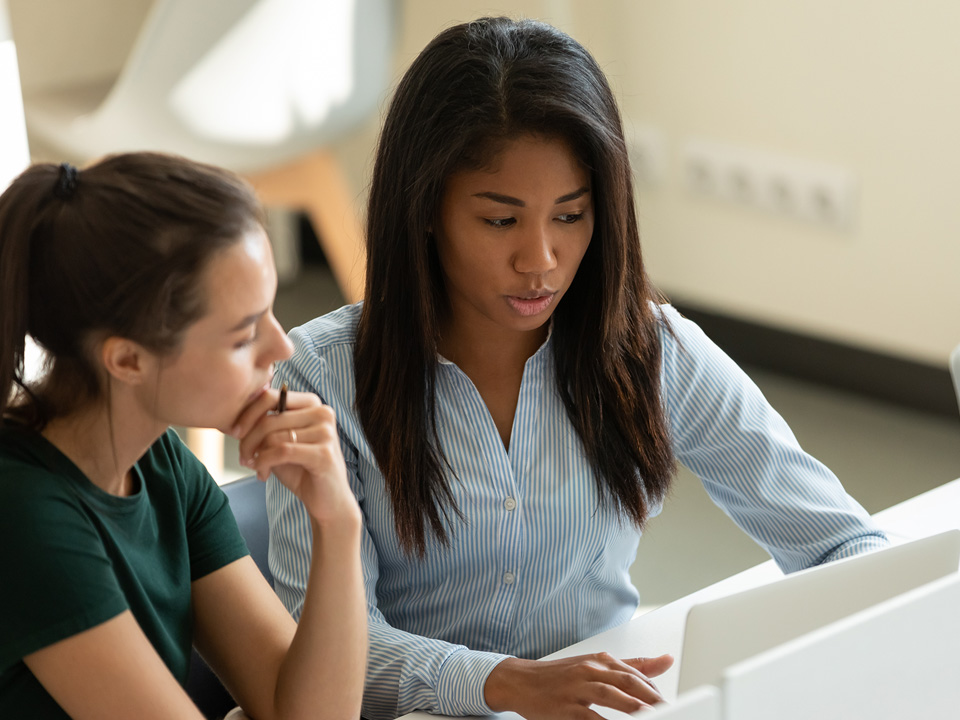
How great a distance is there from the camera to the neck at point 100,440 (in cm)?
94

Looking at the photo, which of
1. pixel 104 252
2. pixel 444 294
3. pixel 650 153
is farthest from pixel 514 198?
pixel 650 153

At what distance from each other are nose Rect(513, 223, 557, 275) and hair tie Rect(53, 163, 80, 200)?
0.43 m

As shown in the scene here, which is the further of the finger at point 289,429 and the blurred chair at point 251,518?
the blurred chair at point 251,518

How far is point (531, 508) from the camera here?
1.26m

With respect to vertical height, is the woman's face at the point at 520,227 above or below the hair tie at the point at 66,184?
below

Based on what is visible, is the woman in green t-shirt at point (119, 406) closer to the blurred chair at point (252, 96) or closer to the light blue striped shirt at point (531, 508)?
the light blue striped shirt at point (531, 508)

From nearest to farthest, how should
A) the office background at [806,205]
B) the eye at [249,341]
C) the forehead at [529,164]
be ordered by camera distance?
1. the eye at [249,341]
2. the forehead at [529,164]
3. the office background at [806,205]

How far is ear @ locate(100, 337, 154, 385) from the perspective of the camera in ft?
2.92

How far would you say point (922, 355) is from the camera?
2.96 metres

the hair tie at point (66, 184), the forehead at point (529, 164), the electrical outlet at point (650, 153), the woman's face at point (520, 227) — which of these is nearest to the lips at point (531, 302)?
the woman's face at point (520, 227)

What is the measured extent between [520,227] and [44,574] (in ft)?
1.75

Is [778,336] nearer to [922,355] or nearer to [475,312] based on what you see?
[922,355]

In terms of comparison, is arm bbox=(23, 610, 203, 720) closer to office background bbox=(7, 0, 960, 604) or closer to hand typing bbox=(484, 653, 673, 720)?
hand typing bbox=(484, 653, 673, 720)

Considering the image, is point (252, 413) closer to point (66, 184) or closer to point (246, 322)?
point (246, 322)
